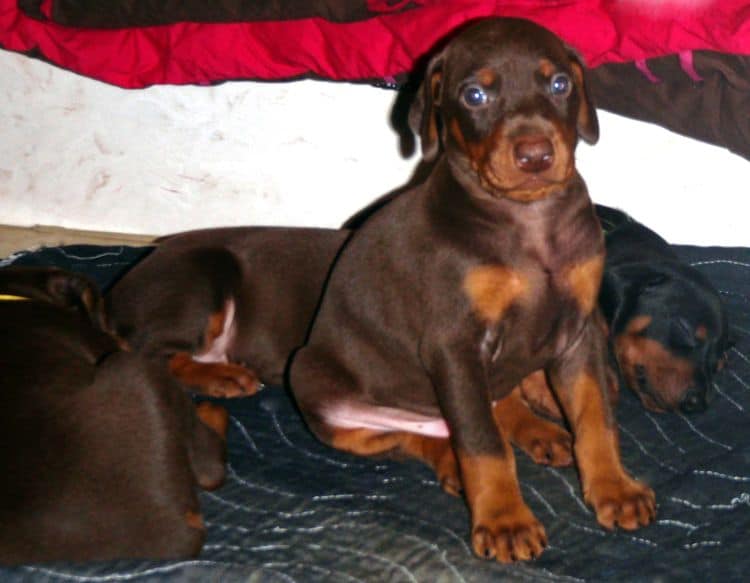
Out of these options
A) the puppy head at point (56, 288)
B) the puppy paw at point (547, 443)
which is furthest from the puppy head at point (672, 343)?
the puppy head at point (56, 288)

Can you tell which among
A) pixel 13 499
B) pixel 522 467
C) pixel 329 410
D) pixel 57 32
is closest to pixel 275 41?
pixel 57 32

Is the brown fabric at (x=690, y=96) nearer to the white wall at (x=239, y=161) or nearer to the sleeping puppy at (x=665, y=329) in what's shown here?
the white wall at (x=239, y=161)

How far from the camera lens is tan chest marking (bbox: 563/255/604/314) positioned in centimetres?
321

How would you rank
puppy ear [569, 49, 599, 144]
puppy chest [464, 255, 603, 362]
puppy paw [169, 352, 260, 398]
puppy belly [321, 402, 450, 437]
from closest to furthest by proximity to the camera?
puppy chest [464, 255, 603, 362], puppy ear [569, 49, 599, 144], puppy belly [321, 402, 450, 437], puppy paw [169, 352, 260, 398]

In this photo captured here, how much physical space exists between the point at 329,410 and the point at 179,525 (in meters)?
0.84

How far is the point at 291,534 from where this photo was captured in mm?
3211

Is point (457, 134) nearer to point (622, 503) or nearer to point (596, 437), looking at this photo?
point (596, 437)

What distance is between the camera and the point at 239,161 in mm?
5570

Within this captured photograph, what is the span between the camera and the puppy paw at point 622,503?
10.3 feet

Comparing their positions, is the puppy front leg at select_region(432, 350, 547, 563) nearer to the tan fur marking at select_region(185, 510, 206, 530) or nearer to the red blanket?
the tan fur marking at select_region(185, 510, 206, 530)

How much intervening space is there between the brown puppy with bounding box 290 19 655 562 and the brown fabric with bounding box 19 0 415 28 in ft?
4.23

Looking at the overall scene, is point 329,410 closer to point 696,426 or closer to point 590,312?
point 590,312

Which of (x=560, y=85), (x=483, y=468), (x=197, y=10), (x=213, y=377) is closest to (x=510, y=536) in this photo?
(x=483, y=468)

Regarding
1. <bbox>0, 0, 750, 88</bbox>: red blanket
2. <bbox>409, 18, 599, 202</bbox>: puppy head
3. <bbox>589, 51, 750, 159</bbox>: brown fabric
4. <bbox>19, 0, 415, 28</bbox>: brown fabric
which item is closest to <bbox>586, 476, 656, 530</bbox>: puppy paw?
<bbox>409, 18, 599, 202</bbox>: puppy head
